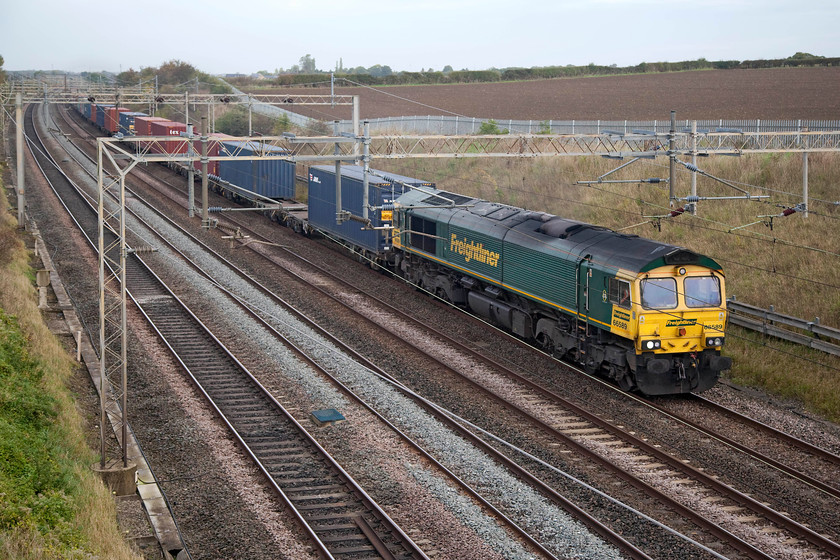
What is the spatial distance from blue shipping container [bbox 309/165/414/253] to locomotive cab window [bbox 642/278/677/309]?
13.5 meters

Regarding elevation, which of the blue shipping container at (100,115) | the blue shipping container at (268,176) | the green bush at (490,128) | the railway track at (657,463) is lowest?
the railway track at (657,463)

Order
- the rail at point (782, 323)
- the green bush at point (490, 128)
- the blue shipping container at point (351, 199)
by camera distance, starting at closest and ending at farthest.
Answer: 1. the rail at point (782, 323)
2. the blue shipping container at point (351, 199)
3. the green bush at point (490, 128)

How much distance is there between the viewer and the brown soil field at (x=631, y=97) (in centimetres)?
5572

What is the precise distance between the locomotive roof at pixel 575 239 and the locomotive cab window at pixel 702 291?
0.36 metres

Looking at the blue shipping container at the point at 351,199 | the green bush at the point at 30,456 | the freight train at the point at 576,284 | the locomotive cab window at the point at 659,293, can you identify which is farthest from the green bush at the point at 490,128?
the green bush at the point at 30,456

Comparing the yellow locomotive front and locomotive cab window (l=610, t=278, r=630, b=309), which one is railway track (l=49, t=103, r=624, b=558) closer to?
the yellow locomotive front

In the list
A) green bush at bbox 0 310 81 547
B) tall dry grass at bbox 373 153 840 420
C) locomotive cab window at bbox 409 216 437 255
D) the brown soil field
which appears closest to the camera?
green bush at bbox 0 310 81 547

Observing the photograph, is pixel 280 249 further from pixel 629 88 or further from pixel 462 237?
pixel 629 88

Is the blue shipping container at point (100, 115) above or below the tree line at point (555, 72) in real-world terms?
below

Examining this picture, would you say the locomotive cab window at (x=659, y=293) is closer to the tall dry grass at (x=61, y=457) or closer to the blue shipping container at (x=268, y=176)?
the tall dry grass at (x=61, y=457)

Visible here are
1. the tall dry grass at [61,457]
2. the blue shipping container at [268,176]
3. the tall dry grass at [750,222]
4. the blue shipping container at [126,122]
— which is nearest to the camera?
the tall dry grass at [61,457]

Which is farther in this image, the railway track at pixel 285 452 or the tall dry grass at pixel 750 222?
the tall dry grass at pixel 750 222

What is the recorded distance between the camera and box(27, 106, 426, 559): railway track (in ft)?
43.9

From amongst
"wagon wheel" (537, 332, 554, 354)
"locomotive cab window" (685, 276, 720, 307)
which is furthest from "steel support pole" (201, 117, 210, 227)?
"locomotive cab window" (685, 276, 720, 307)
